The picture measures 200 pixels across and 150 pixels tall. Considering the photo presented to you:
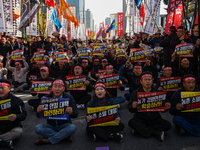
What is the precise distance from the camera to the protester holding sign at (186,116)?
3.74 metres

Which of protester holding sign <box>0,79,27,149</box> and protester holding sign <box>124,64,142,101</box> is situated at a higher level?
protester holding sign <box>124,64,142,101</box>

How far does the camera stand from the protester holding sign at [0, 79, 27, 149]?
349 cm

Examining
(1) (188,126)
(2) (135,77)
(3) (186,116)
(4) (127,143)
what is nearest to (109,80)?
(2) (135,77)

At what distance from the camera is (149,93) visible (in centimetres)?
370

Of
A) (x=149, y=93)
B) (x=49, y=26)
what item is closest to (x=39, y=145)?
(x=149, y=93)

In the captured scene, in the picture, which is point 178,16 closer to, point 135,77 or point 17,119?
point 135,77

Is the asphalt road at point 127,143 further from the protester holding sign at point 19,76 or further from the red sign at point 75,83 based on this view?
the protester holding sign at point 19,76

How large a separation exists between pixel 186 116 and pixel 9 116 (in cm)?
346

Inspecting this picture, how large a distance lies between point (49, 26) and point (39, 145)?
11.8 metres

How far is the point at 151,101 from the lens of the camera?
3.70 m

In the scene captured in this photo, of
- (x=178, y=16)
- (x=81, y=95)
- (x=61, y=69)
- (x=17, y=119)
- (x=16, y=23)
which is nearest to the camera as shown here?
(x=17, y=119)

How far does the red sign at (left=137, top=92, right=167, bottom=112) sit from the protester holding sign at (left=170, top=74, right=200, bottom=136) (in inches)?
13.4

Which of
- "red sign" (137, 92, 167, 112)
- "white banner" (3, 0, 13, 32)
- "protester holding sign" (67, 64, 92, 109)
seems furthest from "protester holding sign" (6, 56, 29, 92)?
"red sign" (137, 92, 167, 112)

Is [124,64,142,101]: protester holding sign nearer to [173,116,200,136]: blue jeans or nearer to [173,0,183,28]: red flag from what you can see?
[173,116,200,136]: blue jeans
